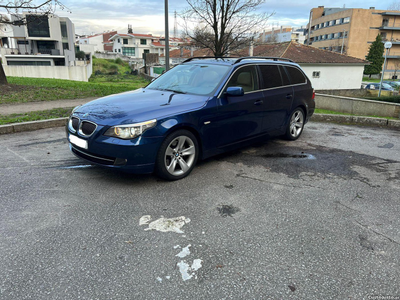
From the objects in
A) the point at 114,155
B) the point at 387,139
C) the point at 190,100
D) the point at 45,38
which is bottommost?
the point at 387,139

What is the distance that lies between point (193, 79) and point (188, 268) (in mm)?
3483

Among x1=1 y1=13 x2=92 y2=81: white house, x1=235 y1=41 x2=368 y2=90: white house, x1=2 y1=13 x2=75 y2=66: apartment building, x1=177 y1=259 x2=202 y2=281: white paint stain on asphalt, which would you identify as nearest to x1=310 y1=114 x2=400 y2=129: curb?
x1=177 y1=259 x2=202 y2=281: white paint stain on asphalt

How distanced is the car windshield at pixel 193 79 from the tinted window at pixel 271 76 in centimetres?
90

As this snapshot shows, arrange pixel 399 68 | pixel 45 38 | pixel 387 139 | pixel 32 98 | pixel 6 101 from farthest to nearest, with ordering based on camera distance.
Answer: pixel 399 68 → pixel 45 38 → pixel 32 98 → pixel 6 101 → pixel 387 139

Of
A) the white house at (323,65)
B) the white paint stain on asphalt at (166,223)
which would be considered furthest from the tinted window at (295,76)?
the white house at (323,65)

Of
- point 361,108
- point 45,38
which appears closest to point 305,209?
point 361,108

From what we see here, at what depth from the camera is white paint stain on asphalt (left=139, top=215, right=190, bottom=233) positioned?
316 cm

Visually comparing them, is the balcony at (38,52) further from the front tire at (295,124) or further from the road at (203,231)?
the road at (203,231)

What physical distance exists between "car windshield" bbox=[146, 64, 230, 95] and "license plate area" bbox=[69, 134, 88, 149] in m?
1.74

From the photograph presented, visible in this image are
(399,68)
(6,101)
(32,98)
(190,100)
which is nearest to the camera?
(190,100)

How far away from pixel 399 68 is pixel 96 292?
79506 mm

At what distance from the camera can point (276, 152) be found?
5969 millimetres

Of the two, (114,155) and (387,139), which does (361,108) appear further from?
(114,155)

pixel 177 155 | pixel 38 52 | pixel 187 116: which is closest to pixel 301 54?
pixel 187 116
